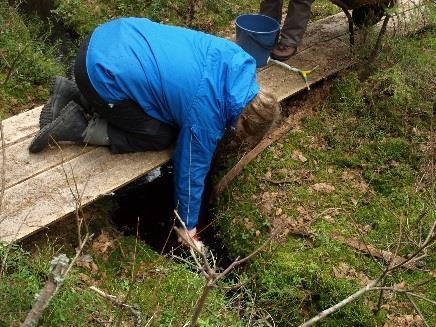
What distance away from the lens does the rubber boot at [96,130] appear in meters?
4.01

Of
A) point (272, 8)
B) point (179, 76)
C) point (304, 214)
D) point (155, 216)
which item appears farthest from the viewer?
point (272, 8)

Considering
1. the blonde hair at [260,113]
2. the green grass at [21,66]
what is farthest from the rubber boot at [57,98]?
the blonde hair at [260,113]

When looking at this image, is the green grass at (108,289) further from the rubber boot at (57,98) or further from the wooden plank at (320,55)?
the wooden plank at (320,55)

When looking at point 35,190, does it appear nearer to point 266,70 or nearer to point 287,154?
point 287,154

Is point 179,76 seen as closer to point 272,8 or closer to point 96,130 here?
point 96,130

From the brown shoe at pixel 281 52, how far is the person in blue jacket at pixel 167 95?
1678 mm

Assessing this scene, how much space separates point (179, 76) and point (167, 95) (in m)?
0.17

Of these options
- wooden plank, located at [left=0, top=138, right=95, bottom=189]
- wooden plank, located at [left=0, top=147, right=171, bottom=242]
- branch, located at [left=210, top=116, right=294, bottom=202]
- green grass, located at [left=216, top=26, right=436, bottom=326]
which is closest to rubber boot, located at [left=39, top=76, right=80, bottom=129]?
wooden plank, located at [left=0, top=138, right=95, bottom=189]

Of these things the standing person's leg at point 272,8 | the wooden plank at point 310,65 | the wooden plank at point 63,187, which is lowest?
the wooden plank at point 310,65

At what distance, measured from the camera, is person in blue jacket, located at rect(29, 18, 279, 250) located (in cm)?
356

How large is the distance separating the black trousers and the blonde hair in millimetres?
673

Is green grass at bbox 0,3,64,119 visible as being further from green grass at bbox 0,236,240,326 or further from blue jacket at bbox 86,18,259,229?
green grass at bbox 0,236,240,326

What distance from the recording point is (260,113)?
12.1ft

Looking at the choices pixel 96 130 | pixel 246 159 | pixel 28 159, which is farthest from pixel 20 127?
pixel 246 159
